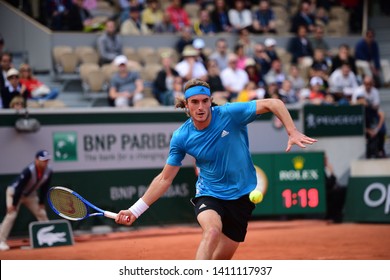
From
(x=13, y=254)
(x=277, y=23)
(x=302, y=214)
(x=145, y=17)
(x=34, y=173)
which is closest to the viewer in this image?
(x=13, y=254)

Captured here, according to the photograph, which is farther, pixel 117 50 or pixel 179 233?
pixel 117 50

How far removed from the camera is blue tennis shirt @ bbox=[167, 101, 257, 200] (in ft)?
27.3

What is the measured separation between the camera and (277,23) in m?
22.4

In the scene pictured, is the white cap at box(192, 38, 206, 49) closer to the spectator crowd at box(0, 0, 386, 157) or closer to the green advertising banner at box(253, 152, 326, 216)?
the spectator crowd at box(0, 0, 386, 157)

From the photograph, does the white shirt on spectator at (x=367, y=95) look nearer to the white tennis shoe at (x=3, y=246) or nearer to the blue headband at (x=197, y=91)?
the white tennis shoe at (x=3, y=246)

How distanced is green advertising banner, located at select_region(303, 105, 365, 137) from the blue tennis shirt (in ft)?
30.1

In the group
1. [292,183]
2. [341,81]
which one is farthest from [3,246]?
[341,81]

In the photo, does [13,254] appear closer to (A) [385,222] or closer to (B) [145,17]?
(A) [385,222]

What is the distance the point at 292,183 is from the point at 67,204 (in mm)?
8956

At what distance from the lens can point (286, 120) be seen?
7.80 meters

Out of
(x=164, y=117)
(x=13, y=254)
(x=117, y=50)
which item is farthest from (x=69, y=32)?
(x=13, y=254)

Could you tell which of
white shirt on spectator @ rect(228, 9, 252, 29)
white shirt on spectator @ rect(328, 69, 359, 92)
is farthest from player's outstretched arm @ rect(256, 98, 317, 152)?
white shirt on spectator @ rect(228, 9, 252, 29)

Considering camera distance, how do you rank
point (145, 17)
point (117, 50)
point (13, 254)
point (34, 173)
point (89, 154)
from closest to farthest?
1. point (13, 254)
2. point (34, 173)
3. point (89, 154)
4. point (117, 50)
5. point (145, 17)

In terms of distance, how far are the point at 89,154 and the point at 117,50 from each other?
3.68 metres
